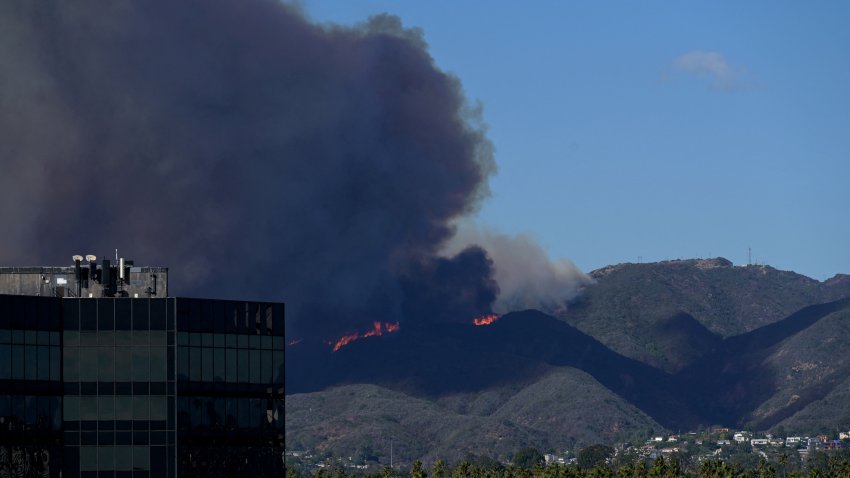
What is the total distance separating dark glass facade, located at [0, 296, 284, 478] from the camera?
126 m

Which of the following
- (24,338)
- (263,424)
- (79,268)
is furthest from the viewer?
(79,268)

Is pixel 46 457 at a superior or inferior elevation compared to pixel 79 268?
inferior

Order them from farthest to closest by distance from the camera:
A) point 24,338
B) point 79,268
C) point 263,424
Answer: point 79,268
point 263,424
point 24,338

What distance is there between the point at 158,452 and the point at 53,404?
23.4ft

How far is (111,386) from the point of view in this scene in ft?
422

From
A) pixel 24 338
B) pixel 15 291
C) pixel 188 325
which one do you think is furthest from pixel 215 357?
pixel 15 291

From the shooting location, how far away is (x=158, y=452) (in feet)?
421

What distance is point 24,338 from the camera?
126688 millimetres

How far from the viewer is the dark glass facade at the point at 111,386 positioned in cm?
12625

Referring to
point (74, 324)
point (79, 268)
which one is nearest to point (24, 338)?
point (74, 324)

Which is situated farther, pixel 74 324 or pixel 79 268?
pixel 79 268

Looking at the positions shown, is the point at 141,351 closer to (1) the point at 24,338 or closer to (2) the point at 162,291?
(1) the point at 24,338

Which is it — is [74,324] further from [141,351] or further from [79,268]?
[79,268]

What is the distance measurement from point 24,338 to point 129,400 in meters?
7.60
